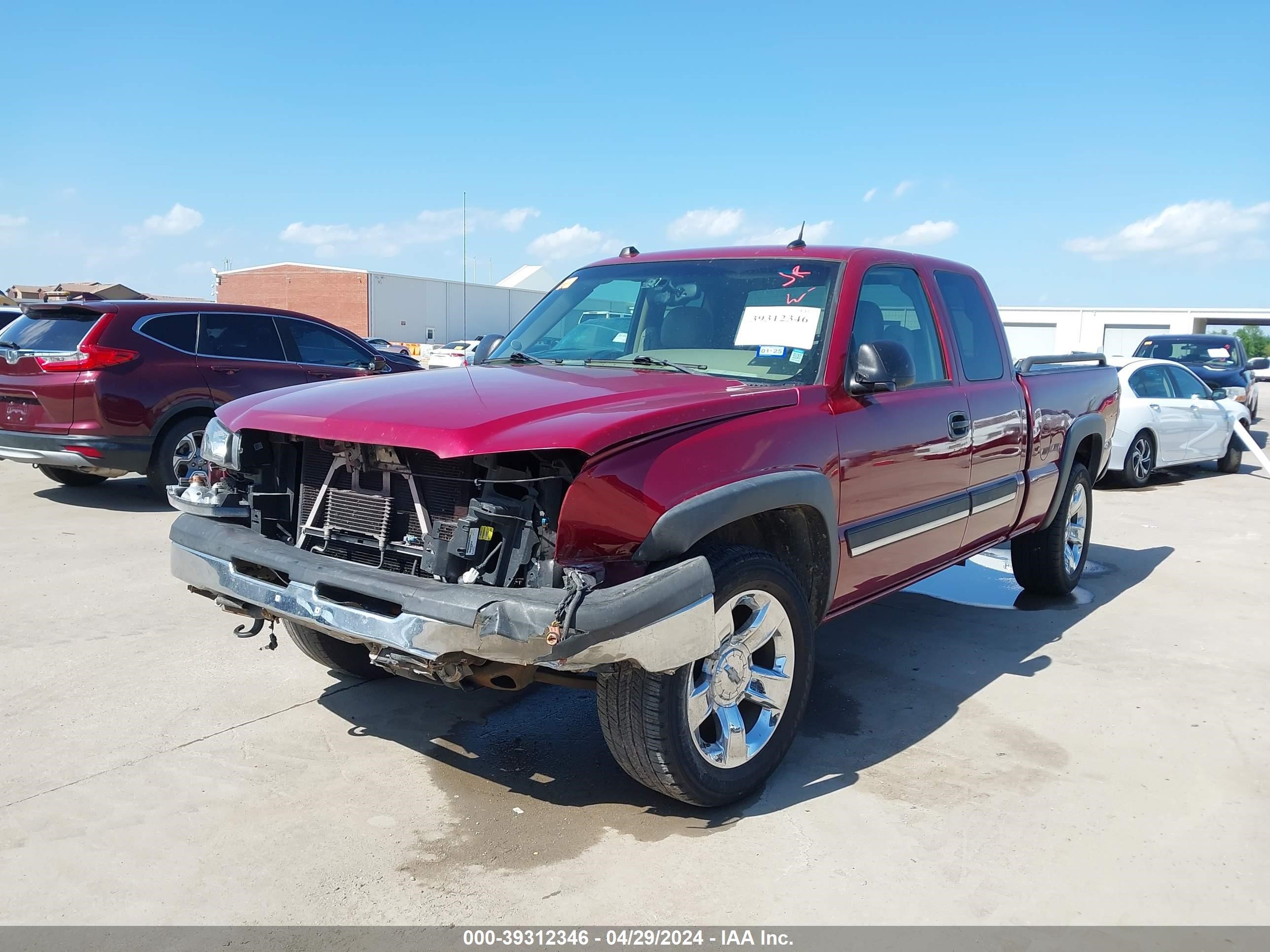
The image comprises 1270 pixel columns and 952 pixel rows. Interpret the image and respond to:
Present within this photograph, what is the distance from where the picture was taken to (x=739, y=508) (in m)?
3.32

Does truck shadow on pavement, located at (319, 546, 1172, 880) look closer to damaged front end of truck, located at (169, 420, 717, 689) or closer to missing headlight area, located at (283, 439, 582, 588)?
damaged front end of truck, located at (169, 420, 717, 689)

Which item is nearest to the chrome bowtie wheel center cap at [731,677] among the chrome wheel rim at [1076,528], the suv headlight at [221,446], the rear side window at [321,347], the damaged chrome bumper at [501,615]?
the damaged chrome bumper at [501,615]

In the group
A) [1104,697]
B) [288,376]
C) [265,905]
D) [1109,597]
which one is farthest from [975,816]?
[288,376]

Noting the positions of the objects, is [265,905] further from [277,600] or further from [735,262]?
[735,262]

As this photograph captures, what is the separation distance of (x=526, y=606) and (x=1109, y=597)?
5.02 meters

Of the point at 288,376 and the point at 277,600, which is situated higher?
the point at 288,376

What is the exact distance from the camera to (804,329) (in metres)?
4.13

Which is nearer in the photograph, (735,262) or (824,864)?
(824,864)

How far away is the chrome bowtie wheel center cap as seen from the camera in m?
3.40

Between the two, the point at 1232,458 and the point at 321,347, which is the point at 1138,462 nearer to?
the point at 1232,458

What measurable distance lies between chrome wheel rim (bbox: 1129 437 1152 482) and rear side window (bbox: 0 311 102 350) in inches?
421

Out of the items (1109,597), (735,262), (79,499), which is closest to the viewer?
(735,262)

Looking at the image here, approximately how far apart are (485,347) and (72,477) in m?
6.29
